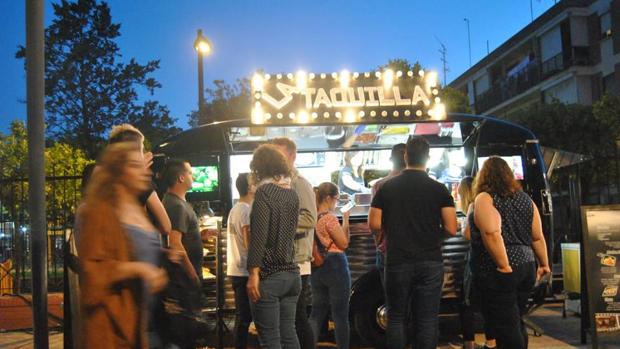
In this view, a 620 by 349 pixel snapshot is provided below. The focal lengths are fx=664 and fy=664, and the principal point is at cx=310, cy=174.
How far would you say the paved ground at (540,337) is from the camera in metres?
7.32

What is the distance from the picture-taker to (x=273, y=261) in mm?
4309

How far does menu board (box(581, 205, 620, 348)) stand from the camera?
6.35 metres

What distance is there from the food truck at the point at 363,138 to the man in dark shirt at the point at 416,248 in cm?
191

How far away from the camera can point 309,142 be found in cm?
873

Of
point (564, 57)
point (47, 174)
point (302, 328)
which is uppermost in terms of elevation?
point (564, 57)

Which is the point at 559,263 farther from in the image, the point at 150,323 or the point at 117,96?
the point at 117,96

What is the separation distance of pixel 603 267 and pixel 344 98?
3109 mm

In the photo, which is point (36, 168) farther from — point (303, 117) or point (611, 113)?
point (611, 113)

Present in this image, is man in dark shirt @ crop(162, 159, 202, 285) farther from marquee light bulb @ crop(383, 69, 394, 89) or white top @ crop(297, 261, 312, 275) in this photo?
marquee light bulb @ crop(383, 69, 394, 89)

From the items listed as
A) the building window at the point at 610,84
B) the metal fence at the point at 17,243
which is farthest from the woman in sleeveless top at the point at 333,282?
the building window at the point at 610,84

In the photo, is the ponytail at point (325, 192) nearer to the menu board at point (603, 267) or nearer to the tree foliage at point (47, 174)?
the menu board at point (603, 267)

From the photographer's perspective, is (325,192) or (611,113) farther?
(611,113)

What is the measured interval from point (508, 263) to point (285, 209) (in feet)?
5.91

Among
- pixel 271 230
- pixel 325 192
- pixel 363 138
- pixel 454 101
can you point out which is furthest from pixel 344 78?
pixel 454 101
